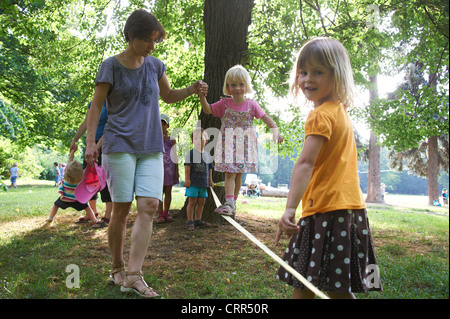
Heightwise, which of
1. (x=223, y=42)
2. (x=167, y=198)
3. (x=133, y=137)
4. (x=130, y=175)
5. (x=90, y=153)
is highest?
(x=223, y=42)

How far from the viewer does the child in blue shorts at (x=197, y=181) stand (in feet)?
18.2

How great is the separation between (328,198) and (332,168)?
6.3 inches

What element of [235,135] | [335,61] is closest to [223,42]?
[235,135]

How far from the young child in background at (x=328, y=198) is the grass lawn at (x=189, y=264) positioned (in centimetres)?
45

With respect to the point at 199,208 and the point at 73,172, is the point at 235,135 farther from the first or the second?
the point at 73,172

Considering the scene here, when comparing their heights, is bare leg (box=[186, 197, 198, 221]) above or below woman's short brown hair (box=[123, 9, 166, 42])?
below

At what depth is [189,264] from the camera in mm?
3775

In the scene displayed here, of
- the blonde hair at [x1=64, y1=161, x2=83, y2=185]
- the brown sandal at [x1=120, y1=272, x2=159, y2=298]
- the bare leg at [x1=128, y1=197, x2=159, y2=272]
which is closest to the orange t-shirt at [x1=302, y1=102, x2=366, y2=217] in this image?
the bare leg at [x1=128, y1=197, x2=159, y2=272]

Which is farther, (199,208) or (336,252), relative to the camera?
(199,208)

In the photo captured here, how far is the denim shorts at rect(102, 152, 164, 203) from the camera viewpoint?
9.00ft

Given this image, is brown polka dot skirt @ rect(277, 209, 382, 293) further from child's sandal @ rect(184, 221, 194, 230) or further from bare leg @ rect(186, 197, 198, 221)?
bare leg @ rect(186, 197, 198, 221)

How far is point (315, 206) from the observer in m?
1.90
